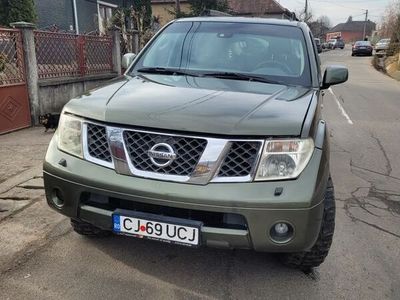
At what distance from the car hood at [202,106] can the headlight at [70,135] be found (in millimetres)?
67

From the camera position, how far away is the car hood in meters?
2.54

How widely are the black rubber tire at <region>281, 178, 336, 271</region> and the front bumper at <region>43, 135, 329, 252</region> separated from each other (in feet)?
0.93

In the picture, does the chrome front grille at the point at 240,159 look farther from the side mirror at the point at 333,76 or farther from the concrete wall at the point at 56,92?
the concrete wall at the point at 56,92

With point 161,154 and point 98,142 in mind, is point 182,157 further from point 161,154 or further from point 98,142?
point 98,142

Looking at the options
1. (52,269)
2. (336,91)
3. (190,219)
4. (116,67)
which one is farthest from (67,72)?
(336,91)

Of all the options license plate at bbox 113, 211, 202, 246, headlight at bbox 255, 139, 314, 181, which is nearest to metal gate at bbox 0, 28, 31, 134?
license plate at bbox 113, 211, 202, 246

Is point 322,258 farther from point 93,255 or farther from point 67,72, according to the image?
point 67,72

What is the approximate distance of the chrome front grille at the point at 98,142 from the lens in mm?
2725

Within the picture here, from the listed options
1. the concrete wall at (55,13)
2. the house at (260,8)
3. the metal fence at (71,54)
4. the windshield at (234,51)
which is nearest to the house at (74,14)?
the concrete wall at (55,13)

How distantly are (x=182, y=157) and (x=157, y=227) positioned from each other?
45 centimetres

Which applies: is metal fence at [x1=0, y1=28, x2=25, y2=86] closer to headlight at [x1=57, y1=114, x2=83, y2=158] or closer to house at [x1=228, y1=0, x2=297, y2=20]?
headlight at [x1=57, y1=114, x2=83, y2=158]

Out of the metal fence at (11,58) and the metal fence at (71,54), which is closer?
the metal fence at (11,58)

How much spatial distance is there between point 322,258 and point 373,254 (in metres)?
0.72

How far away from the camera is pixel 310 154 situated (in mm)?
2604
